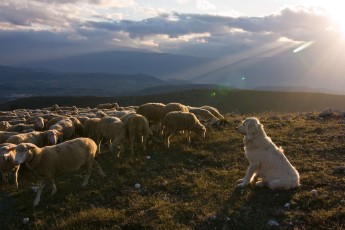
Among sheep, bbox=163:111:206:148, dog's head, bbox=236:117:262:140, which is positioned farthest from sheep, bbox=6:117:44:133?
dog's head, bbox=236:117:262:140

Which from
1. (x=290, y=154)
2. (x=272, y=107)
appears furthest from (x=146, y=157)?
(x=272, y=107)

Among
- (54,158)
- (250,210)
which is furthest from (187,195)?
(54,158)

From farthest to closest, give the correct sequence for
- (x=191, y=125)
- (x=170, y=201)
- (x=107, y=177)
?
(x=191, y=125)
(x=107, y=177)
(x=170, y=201)

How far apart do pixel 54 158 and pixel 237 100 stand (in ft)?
301

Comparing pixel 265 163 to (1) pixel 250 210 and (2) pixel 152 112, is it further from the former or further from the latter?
(2) pixel 152 112

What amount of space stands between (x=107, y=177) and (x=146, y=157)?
2.47 metres

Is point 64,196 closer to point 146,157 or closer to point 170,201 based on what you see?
point 170,201

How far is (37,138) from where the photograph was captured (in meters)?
16.4

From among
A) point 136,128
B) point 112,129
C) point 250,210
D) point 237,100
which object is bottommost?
point 237,100

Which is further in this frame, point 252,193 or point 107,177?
point 107,177

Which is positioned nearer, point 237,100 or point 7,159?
point 7,159

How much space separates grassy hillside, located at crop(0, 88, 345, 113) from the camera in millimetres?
91625

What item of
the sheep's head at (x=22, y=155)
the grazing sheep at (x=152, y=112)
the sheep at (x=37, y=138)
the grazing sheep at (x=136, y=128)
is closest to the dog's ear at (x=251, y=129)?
the grazing sheep at (x=136, y=128)

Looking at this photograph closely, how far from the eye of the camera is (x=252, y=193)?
36.2 feet
